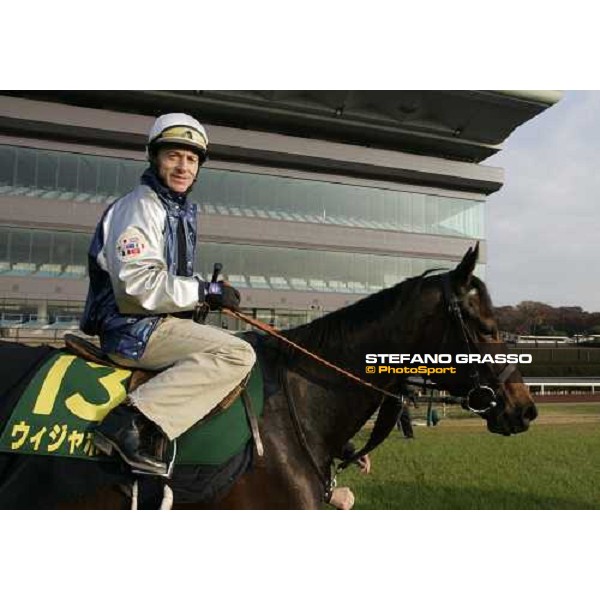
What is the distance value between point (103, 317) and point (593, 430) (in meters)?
7.54

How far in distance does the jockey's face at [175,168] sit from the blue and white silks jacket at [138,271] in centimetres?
4

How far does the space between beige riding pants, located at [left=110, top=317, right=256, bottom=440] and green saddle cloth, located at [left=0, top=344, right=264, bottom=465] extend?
0.11 m

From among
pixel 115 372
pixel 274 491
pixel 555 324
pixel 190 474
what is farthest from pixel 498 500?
pixel 115 372

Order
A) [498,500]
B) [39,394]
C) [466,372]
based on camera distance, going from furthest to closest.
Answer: [498,500] < [466,372] < [39,394]

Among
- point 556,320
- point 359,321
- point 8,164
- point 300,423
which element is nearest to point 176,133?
point 359,321

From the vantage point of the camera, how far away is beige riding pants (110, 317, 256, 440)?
2.16 m

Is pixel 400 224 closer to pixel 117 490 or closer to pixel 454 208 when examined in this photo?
pixel 454 208

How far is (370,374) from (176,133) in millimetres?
1684

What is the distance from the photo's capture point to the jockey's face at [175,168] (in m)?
2.53

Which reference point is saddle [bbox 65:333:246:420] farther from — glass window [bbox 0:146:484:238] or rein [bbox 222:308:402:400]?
glass window [bbox 0:146:484:238]

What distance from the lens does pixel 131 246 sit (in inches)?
87.5

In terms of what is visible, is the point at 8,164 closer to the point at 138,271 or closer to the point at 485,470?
the point at 138,271

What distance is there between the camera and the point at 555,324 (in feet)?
18.0

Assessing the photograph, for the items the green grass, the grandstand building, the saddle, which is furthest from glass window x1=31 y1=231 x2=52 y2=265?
the saddle
